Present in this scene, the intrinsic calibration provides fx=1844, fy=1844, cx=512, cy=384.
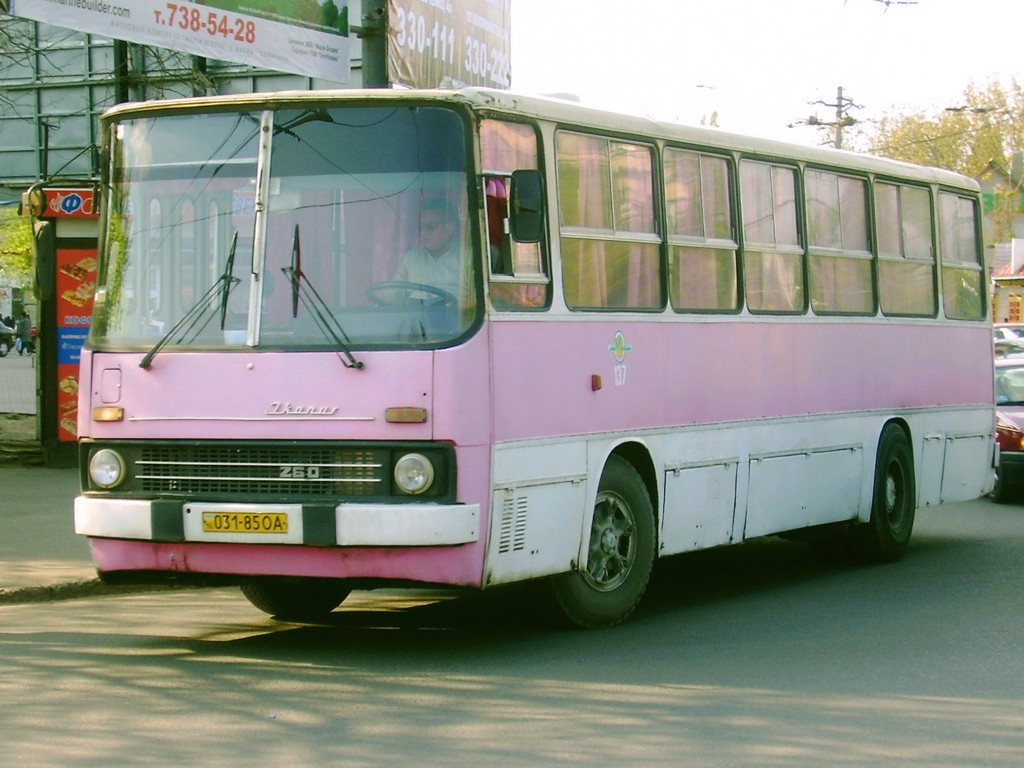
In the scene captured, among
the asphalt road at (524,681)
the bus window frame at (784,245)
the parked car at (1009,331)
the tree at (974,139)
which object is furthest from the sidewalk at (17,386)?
the tree at (974,139)

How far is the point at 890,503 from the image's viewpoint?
46.3 ft

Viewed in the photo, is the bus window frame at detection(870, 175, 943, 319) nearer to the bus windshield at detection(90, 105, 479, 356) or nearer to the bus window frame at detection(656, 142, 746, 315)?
the bus window frame at detection(656, 142, 746, 315)

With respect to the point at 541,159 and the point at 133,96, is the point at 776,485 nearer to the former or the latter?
the point at 541,159

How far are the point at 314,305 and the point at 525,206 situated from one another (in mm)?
1147

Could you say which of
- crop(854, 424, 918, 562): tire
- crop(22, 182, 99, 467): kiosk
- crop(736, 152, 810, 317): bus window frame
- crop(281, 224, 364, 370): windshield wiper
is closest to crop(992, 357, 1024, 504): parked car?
crop(854, 424, 918, 562): tire

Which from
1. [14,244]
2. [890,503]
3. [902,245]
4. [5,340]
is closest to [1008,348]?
[902,245]

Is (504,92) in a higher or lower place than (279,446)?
higher

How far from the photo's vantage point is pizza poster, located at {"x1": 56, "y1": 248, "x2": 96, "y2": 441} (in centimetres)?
1955

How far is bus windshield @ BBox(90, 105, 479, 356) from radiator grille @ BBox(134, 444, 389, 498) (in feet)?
1.71

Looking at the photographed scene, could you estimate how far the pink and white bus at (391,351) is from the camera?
29.1 ft

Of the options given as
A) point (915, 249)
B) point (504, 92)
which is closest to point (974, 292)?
point (915, 249)

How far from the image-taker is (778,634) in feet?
33.1

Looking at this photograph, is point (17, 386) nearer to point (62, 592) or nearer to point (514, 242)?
point (62, 592)

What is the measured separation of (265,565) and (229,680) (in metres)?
0.69
